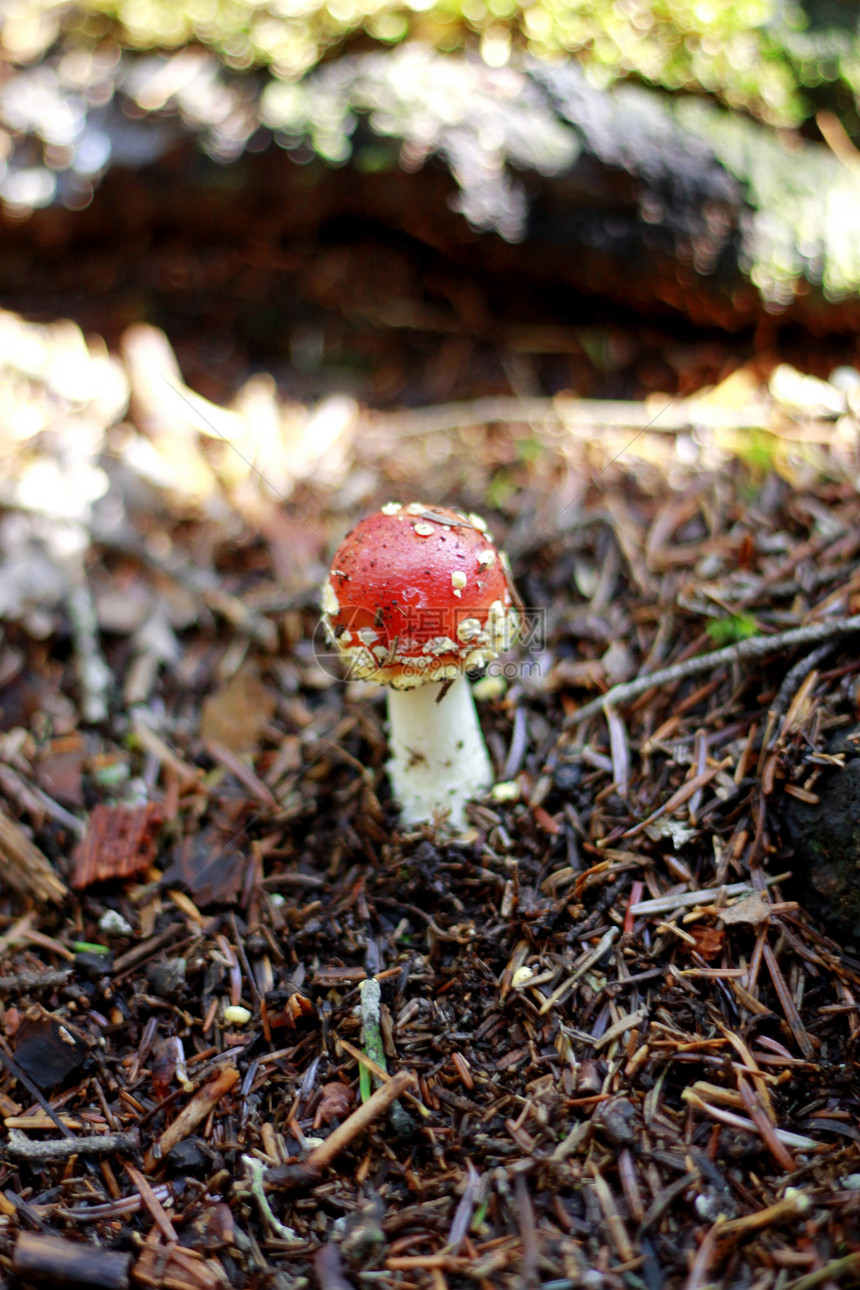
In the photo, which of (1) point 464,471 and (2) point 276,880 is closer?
(2) point 276,880

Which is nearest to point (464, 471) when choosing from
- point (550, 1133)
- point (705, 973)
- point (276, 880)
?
point (276, 880)

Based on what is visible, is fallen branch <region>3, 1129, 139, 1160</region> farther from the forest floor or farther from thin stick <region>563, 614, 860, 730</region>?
thin stick <region>563, 614, 860, 730</region>

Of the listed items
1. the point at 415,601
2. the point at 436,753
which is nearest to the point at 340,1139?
the point at 436,753

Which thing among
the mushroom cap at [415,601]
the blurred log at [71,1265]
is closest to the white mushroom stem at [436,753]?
the mushroom cap at [415,601]

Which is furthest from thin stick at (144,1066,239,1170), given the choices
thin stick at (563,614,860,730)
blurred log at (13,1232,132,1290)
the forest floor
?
thin stick at (563,614,860,730)

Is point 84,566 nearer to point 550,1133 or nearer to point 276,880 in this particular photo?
point 276,880

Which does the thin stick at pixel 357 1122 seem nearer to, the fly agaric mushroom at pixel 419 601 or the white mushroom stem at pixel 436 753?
the white mushroom stem at pixel 436 753
